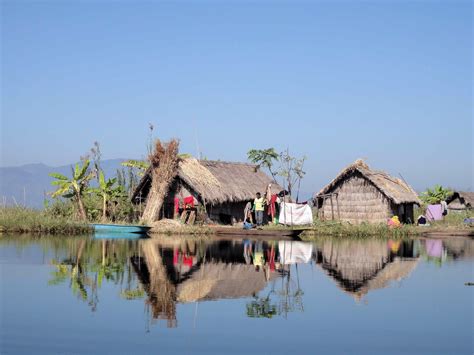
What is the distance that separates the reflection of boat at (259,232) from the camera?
959 inches

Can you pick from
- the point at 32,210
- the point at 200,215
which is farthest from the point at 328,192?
the point at 32,210

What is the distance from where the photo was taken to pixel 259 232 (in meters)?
24.7

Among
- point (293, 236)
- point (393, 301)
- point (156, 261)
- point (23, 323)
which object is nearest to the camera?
point (23, 323)

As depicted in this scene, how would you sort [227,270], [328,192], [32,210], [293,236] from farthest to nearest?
[328,192] < [32,210] < [293,236] < [227,270]

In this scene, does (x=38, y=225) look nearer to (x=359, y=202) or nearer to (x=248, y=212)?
(x=248, y=212)

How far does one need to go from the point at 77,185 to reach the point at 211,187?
16.4 feet

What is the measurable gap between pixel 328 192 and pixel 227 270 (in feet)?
54.3

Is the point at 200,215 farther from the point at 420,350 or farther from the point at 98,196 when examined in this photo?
the point at 420,350

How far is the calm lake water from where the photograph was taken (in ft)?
28.7

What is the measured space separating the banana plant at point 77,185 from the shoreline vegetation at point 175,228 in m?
0.78

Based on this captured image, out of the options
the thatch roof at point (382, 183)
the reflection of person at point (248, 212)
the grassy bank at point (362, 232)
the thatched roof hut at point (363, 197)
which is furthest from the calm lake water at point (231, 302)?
the thatched roof hut at point (363, 197)

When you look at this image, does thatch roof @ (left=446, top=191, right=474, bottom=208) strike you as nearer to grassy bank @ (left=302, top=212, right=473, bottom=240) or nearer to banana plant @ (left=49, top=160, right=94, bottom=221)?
grassy bank @ (left=302, top=212, right=473, bottom=240)

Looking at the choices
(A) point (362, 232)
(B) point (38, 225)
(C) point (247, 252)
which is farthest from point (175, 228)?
(C) point (247, 252)

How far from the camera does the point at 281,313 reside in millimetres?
10695
